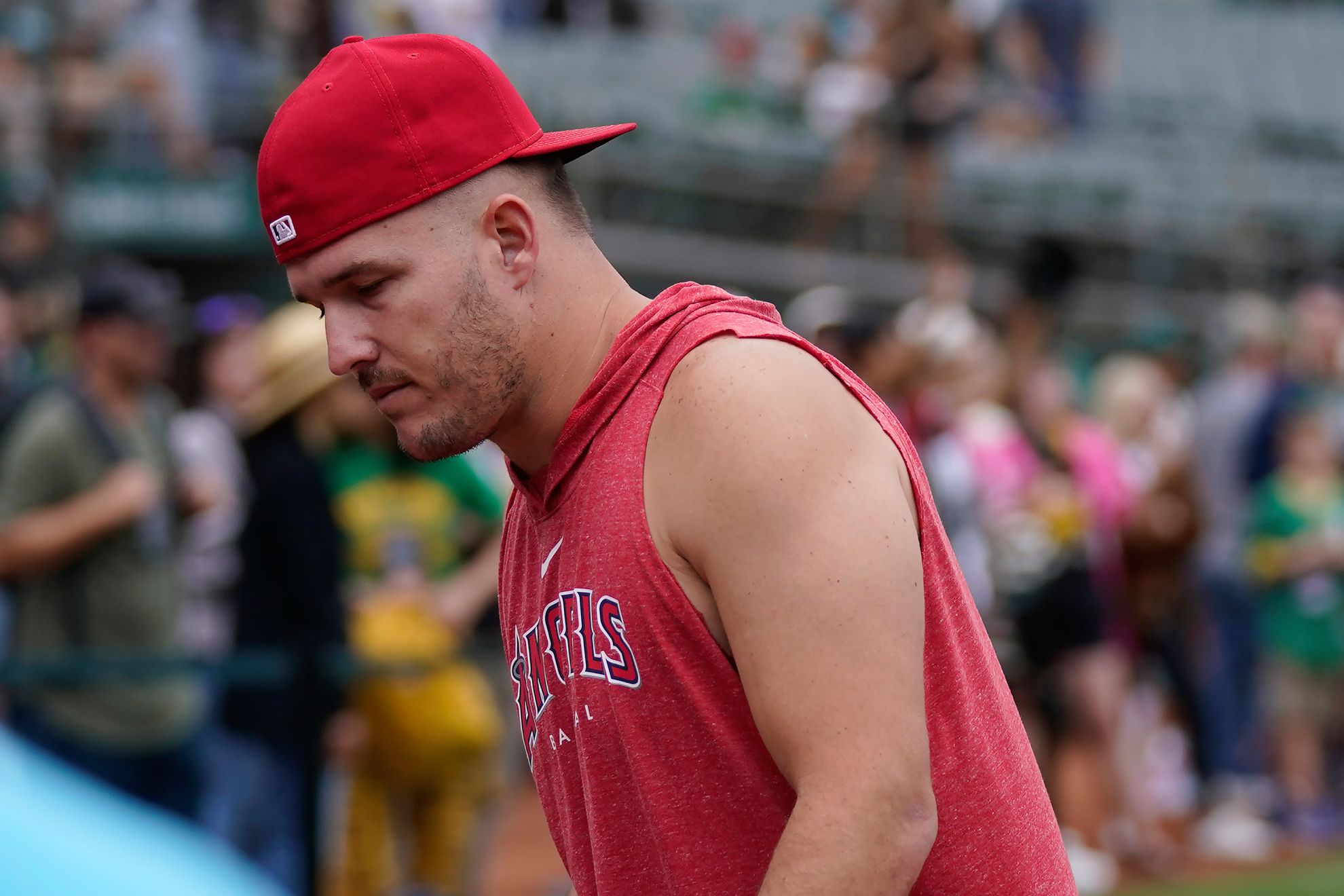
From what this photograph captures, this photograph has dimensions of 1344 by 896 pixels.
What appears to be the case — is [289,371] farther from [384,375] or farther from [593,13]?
[593,13]

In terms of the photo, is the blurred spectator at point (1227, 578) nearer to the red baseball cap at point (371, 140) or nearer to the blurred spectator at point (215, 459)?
the blurred spectator at point (215, 459)

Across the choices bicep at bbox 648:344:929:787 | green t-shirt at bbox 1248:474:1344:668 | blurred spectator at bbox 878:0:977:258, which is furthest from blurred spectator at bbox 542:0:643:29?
bicep at bbox 648:344:929:787

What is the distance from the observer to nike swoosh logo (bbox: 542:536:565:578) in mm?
2131

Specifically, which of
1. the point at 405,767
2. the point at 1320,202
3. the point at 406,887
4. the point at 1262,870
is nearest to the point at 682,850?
the point at 405,767

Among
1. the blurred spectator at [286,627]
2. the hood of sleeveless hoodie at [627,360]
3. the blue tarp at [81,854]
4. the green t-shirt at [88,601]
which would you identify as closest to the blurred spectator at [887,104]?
the blurred spectator at [286,627]

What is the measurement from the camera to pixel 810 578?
6.07ft

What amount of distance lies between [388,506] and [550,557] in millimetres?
4034

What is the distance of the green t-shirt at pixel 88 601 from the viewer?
5.34 m

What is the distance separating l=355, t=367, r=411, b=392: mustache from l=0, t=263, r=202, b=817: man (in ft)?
11.5

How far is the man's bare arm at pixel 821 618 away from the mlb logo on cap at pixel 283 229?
58 cm

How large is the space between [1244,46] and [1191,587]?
12.5 meters

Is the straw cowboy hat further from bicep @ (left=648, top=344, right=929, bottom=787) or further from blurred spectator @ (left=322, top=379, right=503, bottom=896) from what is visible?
bicep @ (left=648, top=344, right=929, bottom=787)

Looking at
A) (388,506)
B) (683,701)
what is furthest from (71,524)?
(683,701)

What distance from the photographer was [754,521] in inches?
73.4
